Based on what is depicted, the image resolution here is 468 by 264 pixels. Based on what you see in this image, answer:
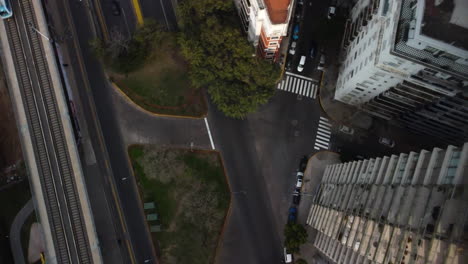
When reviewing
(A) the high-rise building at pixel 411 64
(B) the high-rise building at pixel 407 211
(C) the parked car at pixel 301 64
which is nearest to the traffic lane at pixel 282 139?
(C) the parked car at pixel 301 64

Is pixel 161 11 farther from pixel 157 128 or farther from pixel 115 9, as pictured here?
pixel 157 128

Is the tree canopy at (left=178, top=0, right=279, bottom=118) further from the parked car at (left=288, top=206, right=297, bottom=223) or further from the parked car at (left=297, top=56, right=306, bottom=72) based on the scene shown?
the parked car at (left=288, top=206, right=297, bottom=223)

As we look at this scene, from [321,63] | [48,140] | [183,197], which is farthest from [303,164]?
[48,140]

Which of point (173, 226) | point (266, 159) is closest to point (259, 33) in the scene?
point (266, 159)

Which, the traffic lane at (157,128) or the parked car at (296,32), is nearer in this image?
the traffic lane at (157,128)

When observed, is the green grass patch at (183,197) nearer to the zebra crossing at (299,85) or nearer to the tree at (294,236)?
the tree at (294,236)

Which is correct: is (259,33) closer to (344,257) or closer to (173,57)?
(173,57)
